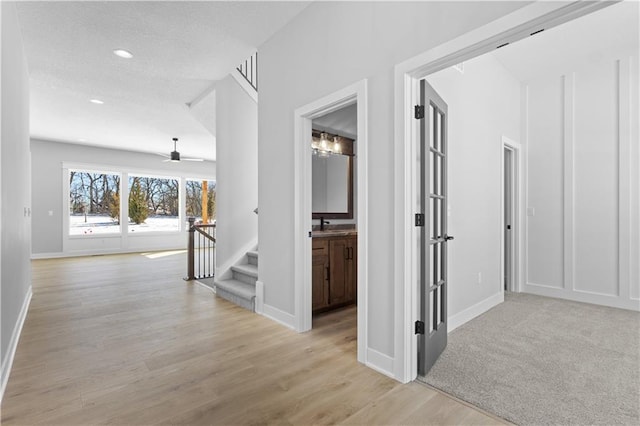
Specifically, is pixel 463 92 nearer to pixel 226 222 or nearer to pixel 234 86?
pixel 234 86

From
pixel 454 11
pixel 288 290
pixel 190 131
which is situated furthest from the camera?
pixel 190 131

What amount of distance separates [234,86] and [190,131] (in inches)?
125

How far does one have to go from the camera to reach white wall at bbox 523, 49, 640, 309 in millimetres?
3725

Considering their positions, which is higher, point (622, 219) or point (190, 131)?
point (190, 131)

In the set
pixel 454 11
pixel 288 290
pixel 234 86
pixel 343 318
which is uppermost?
pixel 234 86

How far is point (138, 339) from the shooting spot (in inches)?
110

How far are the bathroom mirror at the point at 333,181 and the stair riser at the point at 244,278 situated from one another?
114 cm

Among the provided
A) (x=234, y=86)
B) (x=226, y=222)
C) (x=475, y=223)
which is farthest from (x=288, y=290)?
(x=234, y=86)

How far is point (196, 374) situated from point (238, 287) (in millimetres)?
1839

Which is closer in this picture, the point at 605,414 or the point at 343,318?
the point at 605,414

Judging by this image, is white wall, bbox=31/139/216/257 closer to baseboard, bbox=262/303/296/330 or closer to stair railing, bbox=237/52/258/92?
stair railing, bbox=237/52/258/92

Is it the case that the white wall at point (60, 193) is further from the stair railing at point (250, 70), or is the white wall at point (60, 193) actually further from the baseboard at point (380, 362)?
the baseboard at point (380, 362)

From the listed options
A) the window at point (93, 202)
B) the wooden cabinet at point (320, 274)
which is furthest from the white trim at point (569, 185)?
the window at point (93, 202)

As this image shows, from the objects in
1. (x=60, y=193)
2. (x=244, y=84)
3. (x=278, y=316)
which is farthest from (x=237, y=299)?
(x=60, y=193)
